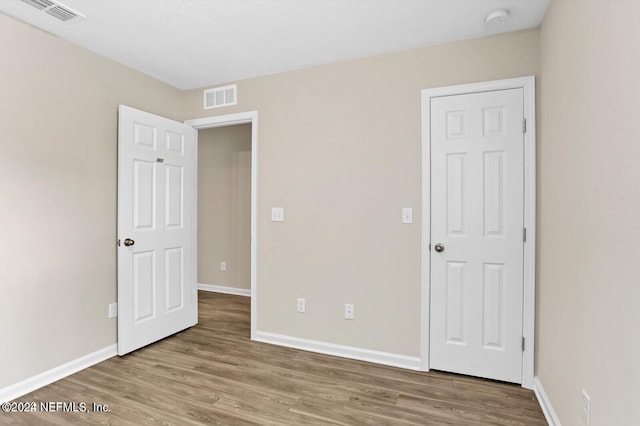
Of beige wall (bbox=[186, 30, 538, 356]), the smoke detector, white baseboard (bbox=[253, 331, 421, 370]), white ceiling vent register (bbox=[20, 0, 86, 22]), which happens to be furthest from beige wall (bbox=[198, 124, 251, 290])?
the smoke detector

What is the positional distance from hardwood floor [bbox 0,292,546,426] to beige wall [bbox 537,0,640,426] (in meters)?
0.51

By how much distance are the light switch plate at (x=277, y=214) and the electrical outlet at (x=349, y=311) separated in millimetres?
959

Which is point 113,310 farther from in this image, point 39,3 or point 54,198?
point 39,3

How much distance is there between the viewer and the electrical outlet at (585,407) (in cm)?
146

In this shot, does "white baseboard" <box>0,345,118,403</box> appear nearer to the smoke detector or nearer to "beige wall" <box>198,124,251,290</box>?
"beige wall" <box>198,124,251,290</box>

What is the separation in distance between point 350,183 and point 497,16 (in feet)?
4.91

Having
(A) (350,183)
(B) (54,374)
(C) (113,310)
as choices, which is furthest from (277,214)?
(B) (54,374)

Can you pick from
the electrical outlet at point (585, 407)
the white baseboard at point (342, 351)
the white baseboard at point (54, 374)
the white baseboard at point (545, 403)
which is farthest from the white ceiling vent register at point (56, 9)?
the white baseboard at point (545, 403)

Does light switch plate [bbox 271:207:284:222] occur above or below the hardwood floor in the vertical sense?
above

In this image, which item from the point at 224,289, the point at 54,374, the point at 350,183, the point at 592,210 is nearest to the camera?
the point at 592,210

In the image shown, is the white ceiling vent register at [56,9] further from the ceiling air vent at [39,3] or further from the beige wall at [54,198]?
the beige wall at [54,198]

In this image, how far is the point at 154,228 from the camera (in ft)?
10.3

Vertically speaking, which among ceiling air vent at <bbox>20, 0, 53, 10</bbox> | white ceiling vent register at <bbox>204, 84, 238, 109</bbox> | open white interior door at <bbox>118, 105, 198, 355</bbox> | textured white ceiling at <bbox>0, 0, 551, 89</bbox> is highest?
textured white ceiling at <bbox>0, 0, 551, 89</bbox>

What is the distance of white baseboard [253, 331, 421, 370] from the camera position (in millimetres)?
2676
